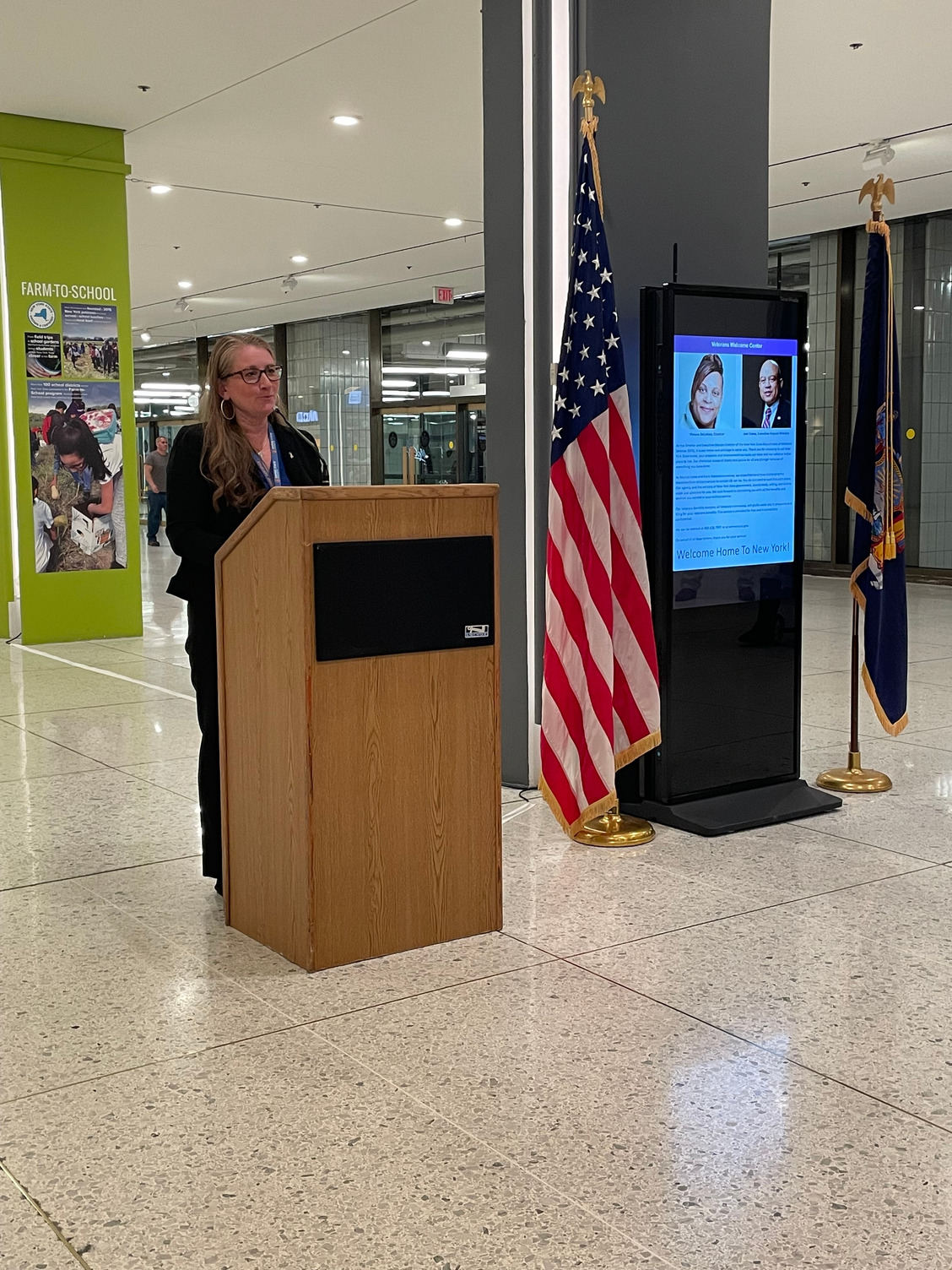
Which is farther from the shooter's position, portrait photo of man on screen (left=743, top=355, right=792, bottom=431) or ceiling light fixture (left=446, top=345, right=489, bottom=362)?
ceiling light fixture (left=446, top=345, right=489, bottom=362)

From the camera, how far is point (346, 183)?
10953mm

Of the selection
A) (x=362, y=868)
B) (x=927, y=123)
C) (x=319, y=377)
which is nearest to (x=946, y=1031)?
(x=362, y=868)

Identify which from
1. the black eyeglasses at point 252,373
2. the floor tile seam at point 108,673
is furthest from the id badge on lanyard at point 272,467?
the floor tile seam at point 108,673

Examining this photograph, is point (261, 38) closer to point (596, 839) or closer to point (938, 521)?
point (596, 839)

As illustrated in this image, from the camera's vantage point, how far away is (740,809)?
454cm

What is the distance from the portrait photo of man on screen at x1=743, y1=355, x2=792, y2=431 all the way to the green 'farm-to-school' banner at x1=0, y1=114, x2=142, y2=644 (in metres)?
5.75

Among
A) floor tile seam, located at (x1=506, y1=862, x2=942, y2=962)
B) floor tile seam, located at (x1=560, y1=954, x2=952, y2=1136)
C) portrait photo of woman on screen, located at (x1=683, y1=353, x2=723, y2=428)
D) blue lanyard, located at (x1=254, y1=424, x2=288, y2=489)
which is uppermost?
portrait photo of woman on screen, located at (x1=683, y1=353, x2=723, y2=428)

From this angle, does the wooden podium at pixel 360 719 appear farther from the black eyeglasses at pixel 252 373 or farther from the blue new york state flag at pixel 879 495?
the blue new york state flag at pixel 879 495

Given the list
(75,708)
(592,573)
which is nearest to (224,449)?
(592,573)

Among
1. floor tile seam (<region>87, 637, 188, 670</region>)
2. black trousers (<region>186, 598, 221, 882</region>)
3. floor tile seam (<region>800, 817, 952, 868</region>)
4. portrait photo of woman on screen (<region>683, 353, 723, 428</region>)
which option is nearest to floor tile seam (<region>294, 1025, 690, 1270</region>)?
black trousers (<region>186, 598, 221, 882</region>)

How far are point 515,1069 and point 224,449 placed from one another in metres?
1.80

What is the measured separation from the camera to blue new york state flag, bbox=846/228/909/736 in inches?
191

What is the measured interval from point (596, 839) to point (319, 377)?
17589 mm

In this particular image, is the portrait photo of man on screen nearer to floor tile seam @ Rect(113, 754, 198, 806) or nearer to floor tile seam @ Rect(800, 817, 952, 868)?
floor tile seam @ Rect(800, 817, 952, 868)
